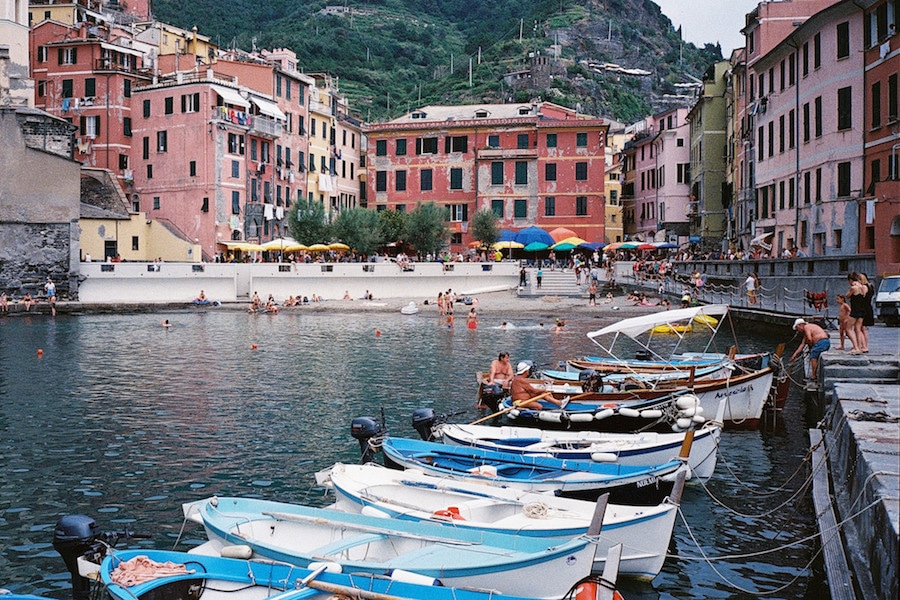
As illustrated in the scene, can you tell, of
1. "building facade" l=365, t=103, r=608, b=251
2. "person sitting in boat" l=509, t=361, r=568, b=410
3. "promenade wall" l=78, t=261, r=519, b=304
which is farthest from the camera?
"building facade" l=365, t=103, r=608, b=251

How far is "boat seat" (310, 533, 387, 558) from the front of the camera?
10.5m

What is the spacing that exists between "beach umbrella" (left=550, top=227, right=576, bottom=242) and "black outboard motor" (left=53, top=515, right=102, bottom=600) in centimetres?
6117

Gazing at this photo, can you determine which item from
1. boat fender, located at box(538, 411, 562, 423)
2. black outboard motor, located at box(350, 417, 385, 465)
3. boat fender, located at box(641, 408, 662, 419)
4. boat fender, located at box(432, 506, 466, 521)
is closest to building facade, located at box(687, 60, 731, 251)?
boat fender, located at box(641, 408, 662, 419)

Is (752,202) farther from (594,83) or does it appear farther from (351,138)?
(594,83)

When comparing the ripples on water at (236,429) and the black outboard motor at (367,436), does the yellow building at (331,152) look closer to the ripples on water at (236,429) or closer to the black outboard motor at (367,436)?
the ripples on water at (236,429)

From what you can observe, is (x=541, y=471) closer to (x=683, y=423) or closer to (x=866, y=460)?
(x=683, y=423)

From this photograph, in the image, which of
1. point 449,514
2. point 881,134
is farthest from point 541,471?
point 881,134

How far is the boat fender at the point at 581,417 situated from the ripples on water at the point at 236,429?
2.78 m

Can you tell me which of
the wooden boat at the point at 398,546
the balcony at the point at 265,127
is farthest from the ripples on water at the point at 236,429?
the balcony at the point at 265,127

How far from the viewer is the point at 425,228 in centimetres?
7181

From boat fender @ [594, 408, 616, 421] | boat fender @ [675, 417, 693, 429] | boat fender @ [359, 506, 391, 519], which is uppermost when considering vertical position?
boat fender @ [675, 417, 693, 429]

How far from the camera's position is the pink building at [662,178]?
270 feet

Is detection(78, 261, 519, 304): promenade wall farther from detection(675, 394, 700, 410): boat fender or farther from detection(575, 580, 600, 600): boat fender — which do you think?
detection(575, 580, 600, 600): boat fender

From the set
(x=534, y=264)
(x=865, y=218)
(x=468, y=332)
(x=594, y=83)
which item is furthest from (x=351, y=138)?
(x=594, y=83)
